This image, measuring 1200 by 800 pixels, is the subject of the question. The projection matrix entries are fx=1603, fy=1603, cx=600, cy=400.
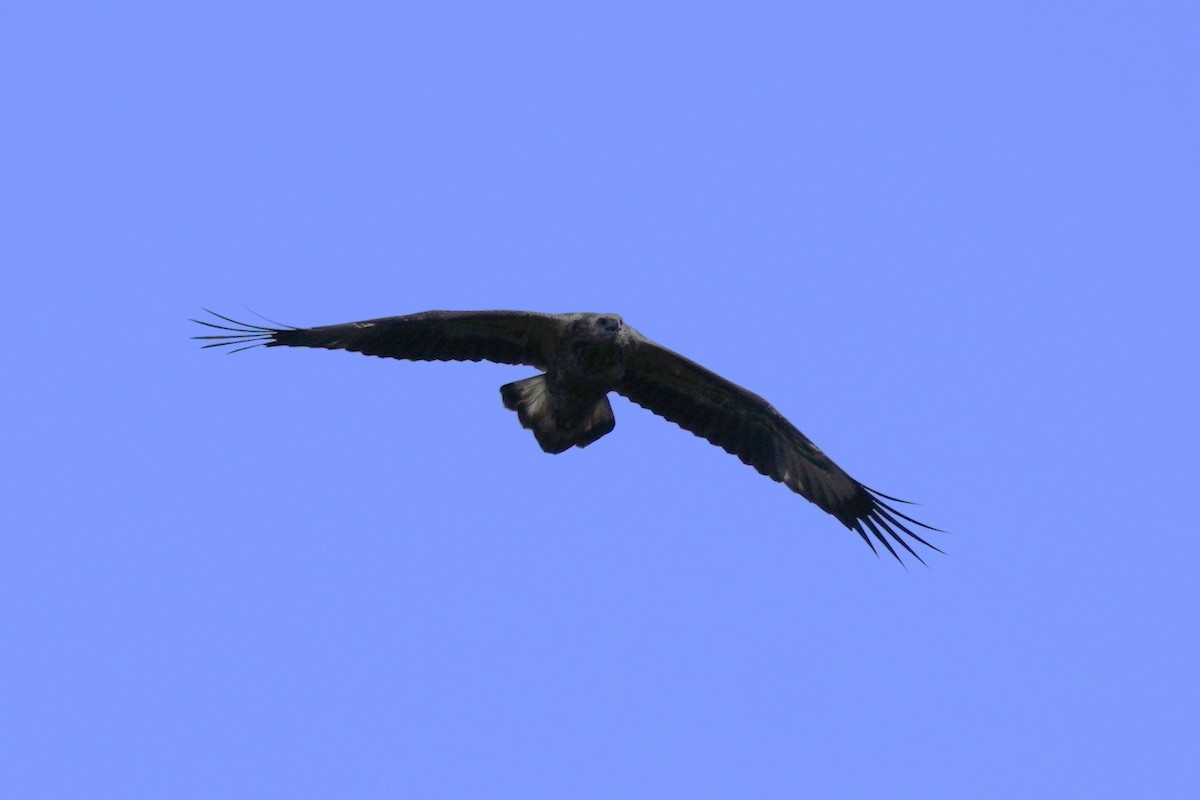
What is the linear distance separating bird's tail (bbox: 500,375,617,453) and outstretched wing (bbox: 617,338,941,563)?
314 mm

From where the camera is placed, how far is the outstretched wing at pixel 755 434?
1245cm

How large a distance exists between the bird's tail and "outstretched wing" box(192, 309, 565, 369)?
1.09ft

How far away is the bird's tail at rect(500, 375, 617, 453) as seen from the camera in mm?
12250

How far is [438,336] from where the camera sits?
1200 centimetres

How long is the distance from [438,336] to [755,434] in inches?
→ 104

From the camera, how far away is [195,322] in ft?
38.0

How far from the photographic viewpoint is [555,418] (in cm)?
1227

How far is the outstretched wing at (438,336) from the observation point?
38.4ft

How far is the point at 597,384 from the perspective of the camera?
1187 cm

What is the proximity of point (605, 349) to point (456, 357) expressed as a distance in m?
1.24

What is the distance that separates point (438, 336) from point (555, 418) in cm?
110

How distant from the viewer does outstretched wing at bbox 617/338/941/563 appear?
12.5m

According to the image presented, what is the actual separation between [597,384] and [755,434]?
1563mm

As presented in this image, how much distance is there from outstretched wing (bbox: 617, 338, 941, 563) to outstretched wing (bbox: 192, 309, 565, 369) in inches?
32.5
